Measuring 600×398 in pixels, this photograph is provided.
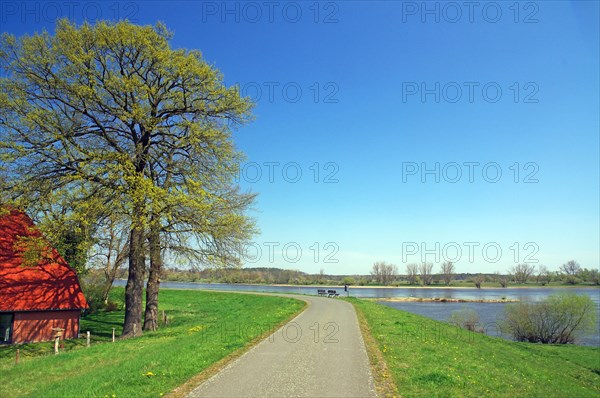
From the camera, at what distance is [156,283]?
22484 mm

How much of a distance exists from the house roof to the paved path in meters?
12.4

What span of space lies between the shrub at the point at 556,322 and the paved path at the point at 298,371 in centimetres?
3192

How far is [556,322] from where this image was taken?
131 ft

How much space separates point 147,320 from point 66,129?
10.6m

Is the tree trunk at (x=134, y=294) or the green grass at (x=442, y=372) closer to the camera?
the green grass at (x=442, y=372)

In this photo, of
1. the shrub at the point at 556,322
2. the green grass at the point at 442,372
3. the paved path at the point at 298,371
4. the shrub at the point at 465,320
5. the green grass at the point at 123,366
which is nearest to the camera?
the paved path at the point at 298,371

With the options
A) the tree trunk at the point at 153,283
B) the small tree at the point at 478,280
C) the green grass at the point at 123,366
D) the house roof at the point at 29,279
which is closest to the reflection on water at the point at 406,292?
the small tree at the point at 478,280

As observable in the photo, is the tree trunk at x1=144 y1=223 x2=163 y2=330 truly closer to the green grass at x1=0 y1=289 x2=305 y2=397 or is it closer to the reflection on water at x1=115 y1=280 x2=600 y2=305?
the green grass at x1=0 y1=289 x2=305 y2=397

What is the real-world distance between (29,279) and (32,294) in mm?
851

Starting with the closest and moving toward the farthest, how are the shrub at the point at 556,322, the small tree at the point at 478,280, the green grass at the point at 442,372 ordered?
the green grass at the point at 442,372 < the shrub at the point at 556,322 < the small tree at the point at 478,280

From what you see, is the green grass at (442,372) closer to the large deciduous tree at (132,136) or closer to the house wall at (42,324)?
the large deciduous tree at (132,136)

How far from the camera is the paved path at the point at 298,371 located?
8.62 m

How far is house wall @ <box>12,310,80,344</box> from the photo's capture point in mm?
19438

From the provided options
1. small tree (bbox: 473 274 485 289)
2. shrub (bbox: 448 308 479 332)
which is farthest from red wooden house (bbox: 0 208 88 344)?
small tree (bbox: 473 274 485 289)
